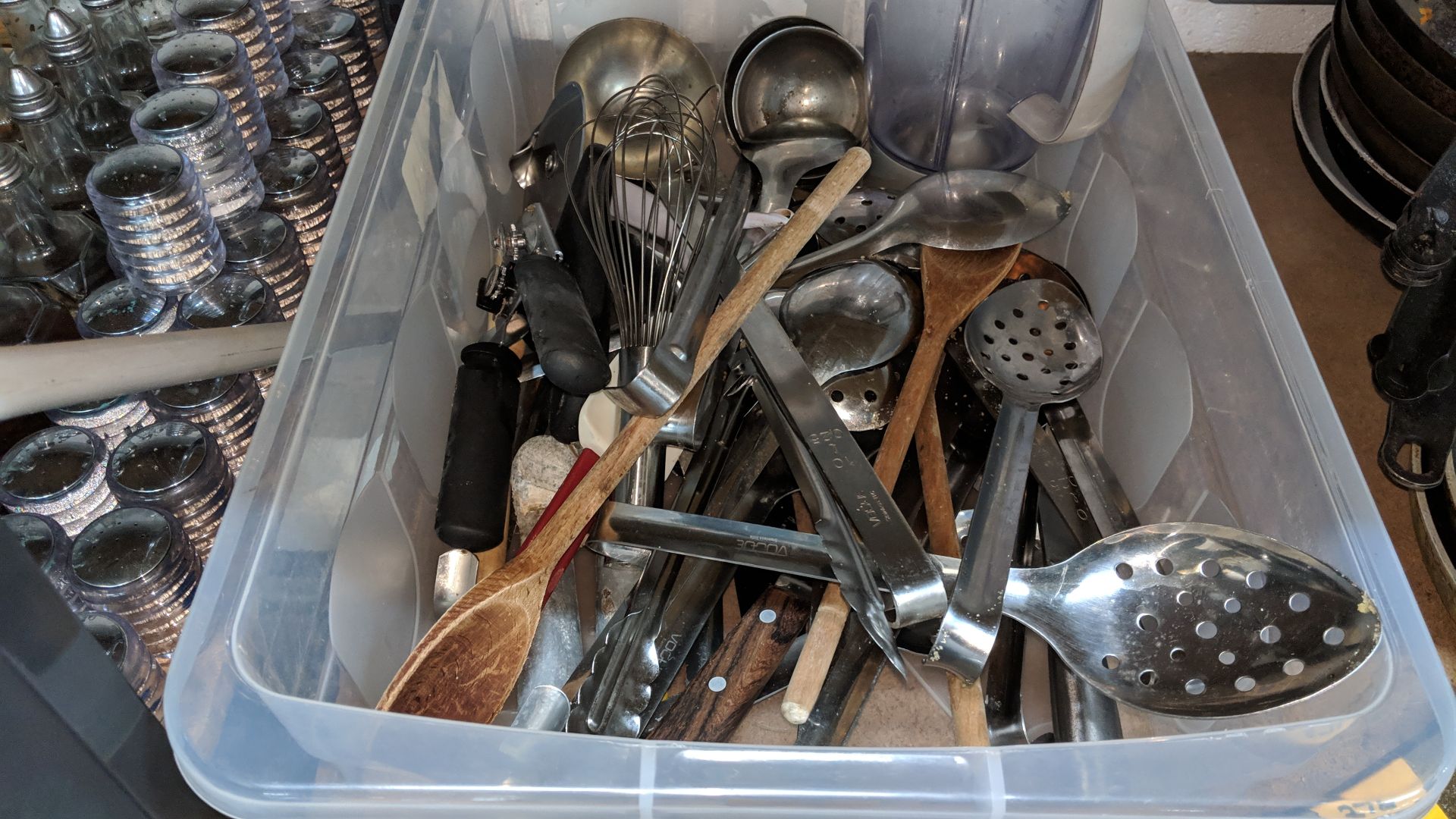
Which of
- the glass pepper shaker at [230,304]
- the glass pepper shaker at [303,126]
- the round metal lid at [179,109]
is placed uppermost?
the round metal lid at [179,109]

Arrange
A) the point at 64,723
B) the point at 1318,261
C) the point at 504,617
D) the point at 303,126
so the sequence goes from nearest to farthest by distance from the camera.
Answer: the point at 64,723
the point at 504,617
the point at 303,126
the point at 1318,261

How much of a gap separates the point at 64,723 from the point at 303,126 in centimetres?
30

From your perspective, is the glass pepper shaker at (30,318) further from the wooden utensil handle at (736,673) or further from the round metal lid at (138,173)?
the wooden utensil handle at (736,673)

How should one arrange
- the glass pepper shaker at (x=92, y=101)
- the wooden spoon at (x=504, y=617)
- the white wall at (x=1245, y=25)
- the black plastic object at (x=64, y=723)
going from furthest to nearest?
the white wall at (x=1245, y=25) < the glass pepper shaker at (x=92, y=101) < the wooden spoon at (x=504, y=617) < the black plastic object at (x=64, y=723)

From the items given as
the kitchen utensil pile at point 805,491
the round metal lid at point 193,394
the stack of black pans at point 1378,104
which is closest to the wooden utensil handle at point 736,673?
the kitchen utensil pile at point 805,491

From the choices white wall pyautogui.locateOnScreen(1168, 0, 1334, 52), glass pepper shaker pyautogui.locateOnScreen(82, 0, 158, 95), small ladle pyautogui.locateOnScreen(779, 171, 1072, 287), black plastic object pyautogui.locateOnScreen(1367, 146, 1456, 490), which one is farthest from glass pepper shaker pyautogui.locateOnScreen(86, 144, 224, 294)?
white wall pyautogui.locateOnScreen(1168, 0, 1334, 52)

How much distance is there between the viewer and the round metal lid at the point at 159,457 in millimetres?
335

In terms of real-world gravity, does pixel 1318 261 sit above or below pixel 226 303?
below

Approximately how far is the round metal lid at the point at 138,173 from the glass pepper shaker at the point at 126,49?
4.1 inches

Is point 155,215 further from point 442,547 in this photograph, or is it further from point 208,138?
point 442,547

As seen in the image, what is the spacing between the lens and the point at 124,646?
1.04 ft

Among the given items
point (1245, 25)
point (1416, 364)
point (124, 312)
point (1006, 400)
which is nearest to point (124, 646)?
point (124, 312)

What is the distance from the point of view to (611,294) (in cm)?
44

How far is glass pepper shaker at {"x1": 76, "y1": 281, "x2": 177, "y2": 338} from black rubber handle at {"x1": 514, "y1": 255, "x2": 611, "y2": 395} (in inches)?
5.2
